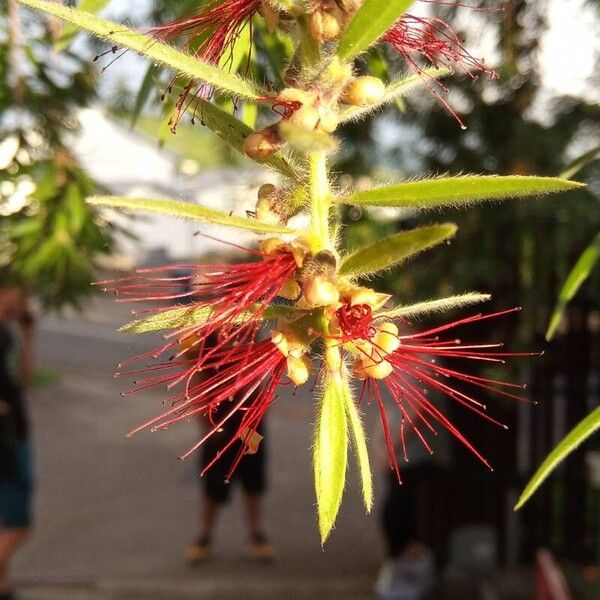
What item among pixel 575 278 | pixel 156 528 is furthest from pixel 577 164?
pixel 156 528

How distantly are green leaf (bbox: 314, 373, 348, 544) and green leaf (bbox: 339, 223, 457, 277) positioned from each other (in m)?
0.06

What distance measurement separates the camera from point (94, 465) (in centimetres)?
562

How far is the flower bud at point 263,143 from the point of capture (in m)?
0.42

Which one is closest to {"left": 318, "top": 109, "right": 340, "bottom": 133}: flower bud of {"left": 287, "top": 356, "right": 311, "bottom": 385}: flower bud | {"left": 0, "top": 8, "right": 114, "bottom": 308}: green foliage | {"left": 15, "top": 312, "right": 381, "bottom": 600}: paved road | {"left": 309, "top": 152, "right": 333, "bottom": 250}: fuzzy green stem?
{"left": 309, "top": 152, "right": 333, "bottom": 250}: fuzzy green stem

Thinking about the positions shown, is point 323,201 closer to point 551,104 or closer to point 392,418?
point 551,104

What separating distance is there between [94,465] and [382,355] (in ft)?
17.9

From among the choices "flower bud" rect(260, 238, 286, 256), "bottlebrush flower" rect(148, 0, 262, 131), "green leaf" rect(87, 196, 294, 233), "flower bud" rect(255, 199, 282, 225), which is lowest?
"flower bud" rect(260, 238, 286, 256)

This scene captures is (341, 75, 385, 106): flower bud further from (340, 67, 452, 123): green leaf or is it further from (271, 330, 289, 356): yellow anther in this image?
(271, 330, 289, 356): yellow anther

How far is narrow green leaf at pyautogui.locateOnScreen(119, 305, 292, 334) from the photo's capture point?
17.6 inches

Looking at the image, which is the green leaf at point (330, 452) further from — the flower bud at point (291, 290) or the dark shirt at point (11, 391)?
the dark shirt at point (11, 391)

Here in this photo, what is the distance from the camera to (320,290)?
0.41 meters

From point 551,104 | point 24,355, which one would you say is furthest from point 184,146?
point 551,104

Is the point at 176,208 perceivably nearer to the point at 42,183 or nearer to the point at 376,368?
the point at 376,368

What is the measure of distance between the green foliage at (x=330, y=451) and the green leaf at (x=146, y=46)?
155 millimetres
